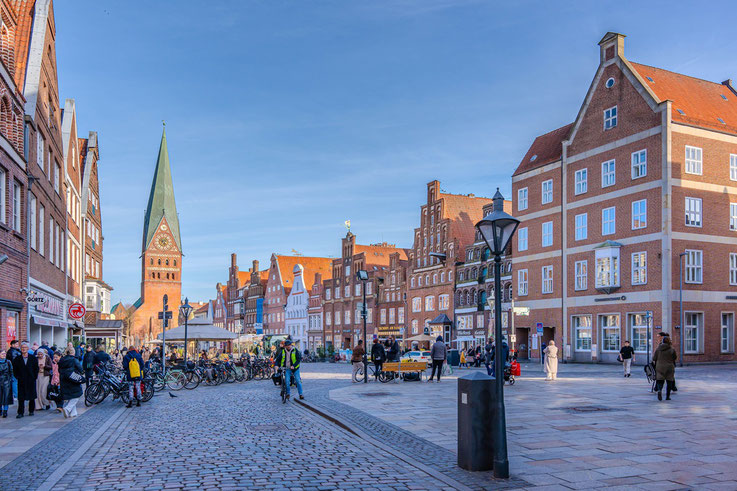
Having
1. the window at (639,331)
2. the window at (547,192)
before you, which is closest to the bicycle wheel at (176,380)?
the window at (639,331)

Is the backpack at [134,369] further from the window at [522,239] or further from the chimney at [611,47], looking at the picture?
the window at [522,239]

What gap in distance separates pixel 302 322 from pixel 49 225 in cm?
7169

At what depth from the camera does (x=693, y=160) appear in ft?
126

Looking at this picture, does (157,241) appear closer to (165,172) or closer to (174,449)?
(165,172)

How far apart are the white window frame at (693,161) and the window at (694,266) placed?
446 centimetres

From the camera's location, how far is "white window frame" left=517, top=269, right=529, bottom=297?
164ft

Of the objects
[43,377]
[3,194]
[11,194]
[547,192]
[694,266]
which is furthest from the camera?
[547,192]

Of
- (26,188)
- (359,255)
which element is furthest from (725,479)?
(359,255)

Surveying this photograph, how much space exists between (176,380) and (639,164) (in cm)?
2851

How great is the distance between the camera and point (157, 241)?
11081cm

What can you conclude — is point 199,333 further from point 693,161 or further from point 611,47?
point 611,47

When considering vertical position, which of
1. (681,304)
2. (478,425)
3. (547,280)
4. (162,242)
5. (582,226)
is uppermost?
(162,242)

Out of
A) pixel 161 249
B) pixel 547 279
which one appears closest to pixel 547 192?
pixel 547 279

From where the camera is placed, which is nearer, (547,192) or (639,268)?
(639,268)
